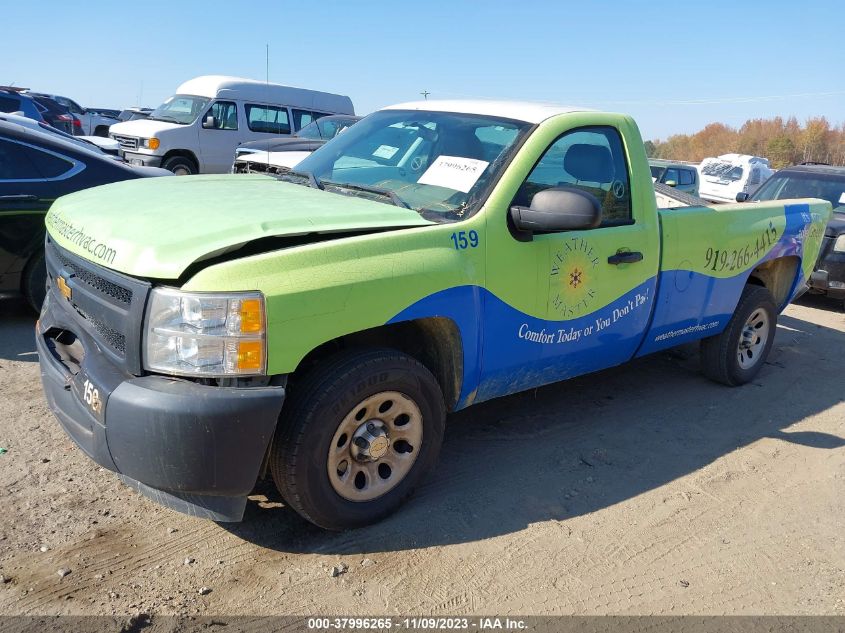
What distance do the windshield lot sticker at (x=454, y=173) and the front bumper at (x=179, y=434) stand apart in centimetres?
149

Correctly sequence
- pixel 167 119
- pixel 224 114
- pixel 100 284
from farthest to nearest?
pixel 167 119 < pixel 224 114 < pixel 100 284

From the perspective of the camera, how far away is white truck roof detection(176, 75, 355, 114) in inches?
604

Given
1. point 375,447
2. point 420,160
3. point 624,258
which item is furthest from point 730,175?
point 375,447

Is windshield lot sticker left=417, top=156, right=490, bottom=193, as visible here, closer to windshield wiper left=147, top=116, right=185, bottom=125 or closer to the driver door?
the driver door

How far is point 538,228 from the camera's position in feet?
11.4

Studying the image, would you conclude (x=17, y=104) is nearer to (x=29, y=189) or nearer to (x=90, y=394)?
(x=29, y=189)

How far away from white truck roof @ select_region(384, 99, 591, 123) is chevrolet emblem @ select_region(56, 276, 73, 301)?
2.24 meters

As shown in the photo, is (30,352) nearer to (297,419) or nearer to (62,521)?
(62,521)

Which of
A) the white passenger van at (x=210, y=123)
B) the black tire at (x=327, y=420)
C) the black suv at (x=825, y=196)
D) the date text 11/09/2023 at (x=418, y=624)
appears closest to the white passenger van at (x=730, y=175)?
the black suv at (x=825, y=196)

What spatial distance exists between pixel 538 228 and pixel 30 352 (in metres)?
3.87

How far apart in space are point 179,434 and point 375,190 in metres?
1.69

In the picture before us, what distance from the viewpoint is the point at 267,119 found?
16.0 metres

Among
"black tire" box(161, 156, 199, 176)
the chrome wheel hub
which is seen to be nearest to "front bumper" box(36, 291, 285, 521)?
the chrome wheel hub

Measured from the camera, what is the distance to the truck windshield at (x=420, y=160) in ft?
11.9
